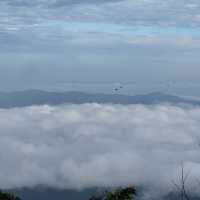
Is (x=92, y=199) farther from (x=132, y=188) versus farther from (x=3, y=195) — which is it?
(x=3, y=195)

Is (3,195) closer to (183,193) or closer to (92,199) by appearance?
(92,199)

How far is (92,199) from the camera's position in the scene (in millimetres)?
28406

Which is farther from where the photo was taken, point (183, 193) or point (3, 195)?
point (3, 195)

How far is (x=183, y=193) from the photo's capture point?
24.0m

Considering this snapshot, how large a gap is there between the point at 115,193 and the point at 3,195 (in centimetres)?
541

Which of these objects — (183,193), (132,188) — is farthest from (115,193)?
(183,193)

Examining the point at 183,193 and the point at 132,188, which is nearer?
the point at 183,193

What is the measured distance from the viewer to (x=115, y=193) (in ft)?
89.4

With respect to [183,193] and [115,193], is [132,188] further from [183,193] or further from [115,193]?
[183,193]

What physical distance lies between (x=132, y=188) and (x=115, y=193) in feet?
2.58

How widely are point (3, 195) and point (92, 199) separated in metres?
4.17

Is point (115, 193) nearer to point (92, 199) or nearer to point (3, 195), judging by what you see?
point (92, 199)

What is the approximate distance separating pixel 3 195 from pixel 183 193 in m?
9.15

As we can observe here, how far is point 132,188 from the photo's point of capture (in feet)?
89.7
